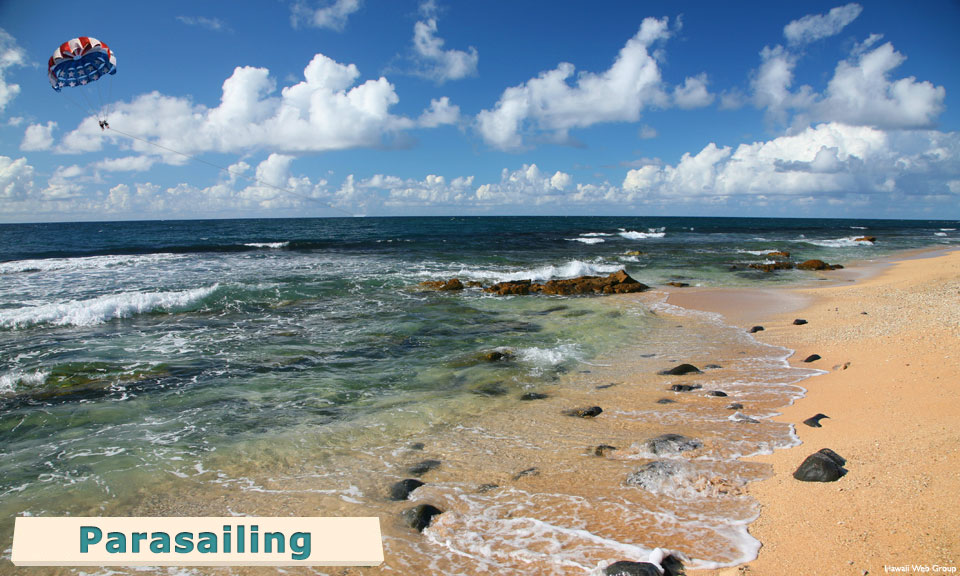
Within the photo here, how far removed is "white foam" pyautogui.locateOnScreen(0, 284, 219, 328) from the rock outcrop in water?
472 inches

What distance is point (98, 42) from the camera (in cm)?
1455

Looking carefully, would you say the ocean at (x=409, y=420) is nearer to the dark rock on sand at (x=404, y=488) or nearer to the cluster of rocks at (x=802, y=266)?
the dark rock on sand at (x=404, y=488)

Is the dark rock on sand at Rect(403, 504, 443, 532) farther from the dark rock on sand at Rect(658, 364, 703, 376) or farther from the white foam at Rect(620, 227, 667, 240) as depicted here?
the white foam at Rect(620, 227, 667, 240)

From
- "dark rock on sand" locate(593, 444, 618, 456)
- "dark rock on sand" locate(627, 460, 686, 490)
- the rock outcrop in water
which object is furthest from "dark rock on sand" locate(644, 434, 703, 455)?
the rock outcrop in water

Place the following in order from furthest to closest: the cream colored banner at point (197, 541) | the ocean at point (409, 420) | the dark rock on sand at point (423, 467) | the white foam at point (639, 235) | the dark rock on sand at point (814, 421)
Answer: the white foam at point (639, 235) → the dark rock on sand at point (814, 421) → the dark rock on sand at point (423, 467) → the ocean at point (409, 420) → the cream colored banner at point (197, 541)

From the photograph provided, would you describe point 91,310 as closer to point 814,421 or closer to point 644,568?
point 644,568

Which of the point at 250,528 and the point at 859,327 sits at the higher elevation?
the point at 859,327

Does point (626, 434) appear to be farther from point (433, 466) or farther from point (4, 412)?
point (4, 412)

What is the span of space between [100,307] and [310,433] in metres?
12.6

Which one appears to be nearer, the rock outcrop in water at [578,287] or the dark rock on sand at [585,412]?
the dark rock on sand at [585,412]

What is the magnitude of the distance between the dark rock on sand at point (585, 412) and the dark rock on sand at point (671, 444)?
1.19 meters

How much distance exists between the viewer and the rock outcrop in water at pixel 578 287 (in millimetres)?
18683

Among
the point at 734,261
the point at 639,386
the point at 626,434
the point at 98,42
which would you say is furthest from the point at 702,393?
the point at 734,261

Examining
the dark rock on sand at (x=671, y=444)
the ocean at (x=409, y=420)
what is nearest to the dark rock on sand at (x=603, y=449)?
the ocean at (x=409, y=420)
